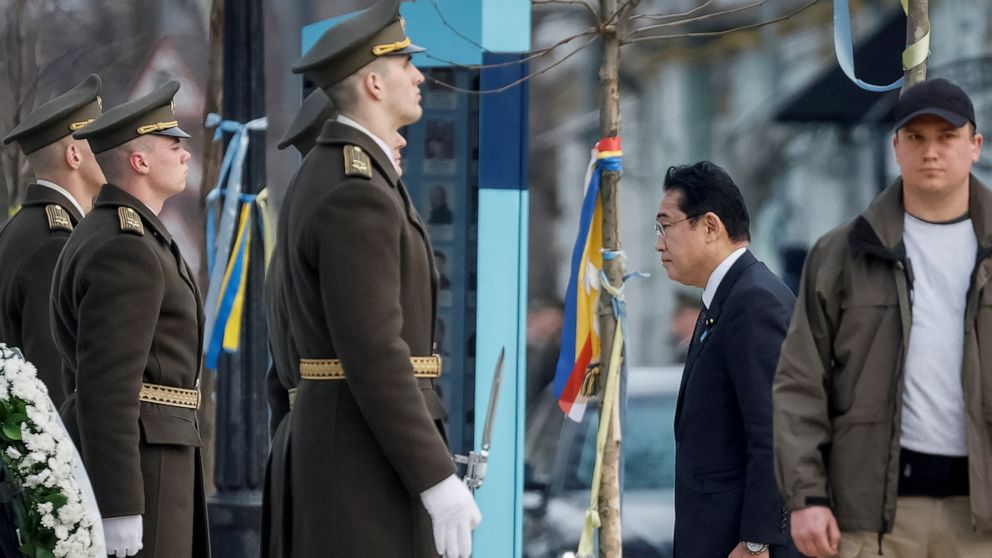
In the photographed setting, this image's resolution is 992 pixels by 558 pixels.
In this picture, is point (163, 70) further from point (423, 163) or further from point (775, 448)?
point (775, 448)

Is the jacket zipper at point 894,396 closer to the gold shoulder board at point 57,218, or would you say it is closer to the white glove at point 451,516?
the white glove at point 451,516

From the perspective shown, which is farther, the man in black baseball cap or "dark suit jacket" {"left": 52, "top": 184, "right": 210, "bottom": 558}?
"dark suit jacket" {"left": 52, "top": 184, "right": 210, "bottom": 558}

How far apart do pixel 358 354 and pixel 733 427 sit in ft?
3.87

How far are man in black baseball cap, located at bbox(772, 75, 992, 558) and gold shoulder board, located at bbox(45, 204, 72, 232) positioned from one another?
113 inches

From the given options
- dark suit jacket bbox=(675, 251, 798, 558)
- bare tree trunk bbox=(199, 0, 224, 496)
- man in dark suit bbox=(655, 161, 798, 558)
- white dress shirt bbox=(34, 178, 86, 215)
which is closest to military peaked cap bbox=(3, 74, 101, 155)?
white dress shirt bbox=(34, 178, 86, 215)

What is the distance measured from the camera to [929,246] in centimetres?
373

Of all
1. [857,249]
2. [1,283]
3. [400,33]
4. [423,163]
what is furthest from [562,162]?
[857,249]

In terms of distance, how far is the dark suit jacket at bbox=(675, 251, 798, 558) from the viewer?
4.31 metres

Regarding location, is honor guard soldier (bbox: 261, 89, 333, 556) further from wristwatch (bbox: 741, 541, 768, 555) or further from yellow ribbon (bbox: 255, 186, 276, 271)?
yellow ribbon (bbox: 255, 186, 276, 271)

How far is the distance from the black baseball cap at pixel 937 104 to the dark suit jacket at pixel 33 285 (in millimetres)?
2937

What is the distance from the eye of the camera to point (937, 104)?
146 inches

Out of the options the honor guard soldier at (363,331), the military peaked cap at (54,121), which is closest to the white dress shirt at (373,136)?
the honor guard soldier at (363,331)

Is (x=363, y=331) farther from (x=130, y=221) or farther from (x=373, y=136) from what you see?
(x=130, y=221)

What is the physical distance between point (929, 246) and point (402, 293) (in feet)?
3.96
